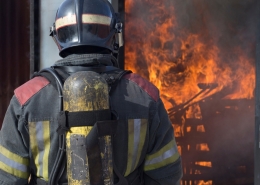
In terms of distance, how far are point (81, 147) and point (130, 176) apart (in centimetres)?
45

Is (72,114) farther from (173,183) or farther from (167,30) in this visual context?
(167,30)

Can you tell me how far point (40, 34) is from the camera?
3758 mm

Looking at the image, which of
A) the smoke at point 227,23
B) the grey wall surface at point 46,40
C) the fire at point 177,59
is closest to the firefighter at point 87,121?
the grey wall surface at point 46,40

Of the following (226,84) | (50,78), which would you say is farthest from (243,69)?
(50,78)

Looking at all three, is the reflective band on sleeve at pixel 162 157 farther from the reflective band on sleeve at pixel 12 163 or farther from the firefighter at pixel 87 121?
the reflective band on sleeve at pixel 12 163

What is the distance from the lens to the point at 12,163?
1.77 m

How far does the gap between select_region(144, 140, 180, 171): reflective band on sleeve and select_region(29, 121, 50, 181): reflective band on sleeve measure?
1.64ft

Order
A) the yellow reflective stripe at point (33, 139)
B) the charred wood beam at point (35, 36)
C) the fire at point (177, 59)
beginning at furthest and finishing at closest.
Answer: the fire at point (177, 59)
the charred wood beam at point (35, 36)
the yellow reflective stripe at point (33, 139)

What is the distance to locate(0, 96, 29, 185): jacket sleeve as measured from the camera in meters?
1.73

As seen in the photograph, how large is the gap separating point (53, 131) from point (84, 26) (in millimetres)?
533

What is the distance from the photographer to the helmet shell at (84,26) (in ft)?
6.12

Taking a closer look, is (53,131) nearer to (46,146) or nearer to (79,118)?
(46,146)

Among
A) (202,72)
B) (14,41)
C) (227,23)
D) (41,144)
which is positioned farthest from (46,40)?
(227,23)

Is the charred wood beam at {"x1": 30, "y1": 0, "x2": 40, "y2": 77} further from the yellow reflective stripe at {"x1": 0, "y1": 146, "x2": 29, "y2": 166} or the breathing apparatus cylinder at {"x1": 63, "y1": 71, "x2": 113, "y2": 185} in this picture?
the breathing apparatus cylinder at {"x1": 63, "y1": 71, "x2": 113, "y2": 185}
